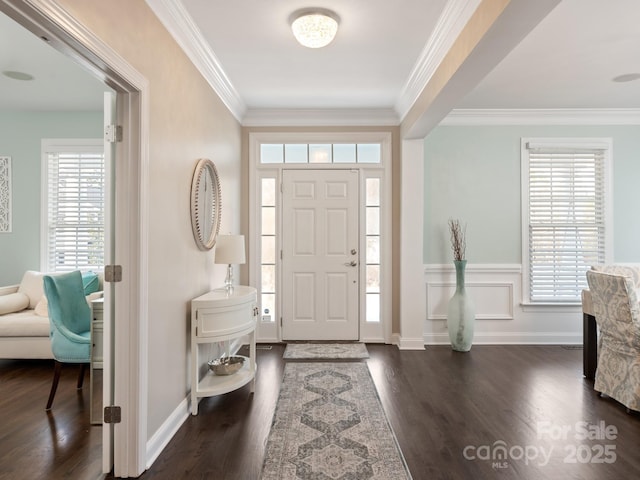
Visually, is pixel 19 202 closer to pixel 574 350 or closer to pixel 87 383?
pixel 87 383

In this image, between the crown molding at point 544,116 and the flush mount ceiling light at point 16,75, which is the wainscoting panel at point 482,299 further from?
the flush mount ceiling light at point 16,75

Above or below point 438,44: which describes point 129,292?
below

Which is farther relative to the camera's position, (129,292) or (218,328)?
(218,328)

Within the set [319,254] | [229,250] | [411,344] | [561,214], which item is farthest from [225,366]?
[561,214]

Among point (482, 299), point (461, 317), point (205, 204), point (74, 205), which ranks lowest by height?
point (461, 317)

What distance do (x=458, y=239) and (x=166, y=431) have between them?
3431 mm

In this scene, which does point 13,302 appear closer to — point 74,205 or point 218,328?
point 74,205

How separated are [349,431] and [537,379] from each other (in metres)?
1.97

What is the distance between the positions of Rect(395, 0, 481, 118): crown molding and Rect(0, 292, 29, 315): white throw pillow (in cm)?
441

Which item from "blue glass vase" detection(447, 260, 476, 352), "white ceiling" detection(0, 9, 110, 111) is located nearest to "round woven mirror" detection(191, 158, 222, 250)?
"white ceiling" detection(0, 9, 110, 111)

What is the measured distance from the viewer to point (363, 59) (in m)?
3.13

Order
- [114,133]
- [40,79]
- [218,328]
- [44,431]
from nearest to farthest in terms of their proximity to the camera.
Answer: [114,133]
[44,431]
[218,328]
[40,79]

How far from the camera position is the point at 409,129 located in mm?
3881

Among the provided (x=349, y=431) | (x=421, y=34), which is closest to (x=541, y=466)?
(x=349, y=431)
